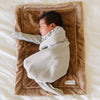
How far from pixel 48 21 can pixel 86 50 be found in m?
0.32

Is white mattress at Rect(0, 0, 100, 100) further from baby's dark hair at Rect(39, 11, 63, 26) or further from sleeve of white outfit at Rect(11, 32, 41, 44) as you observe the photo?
baby's dark hair at Rect(39, 11, 63, 26)

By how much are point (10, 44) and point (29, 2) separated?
323mm

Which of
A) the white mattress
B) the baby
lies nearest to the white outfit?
the baby

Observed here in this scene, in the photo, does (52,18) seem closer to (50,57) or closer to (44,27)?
(44,27)

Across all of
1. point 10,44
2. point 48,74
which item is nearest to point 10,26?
point 10,44

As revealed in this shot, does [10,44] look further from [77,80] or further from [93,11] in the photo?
[93,11]

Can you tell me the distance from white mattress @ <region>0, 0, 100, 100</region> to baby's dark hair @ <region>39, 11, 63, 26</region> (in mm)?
161

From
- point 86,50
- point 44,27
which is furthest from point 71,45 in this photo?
point 44,27

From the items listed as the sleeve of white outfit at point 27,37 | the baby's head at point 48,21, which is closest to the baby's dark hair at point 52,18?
the baby's head at point 48,21

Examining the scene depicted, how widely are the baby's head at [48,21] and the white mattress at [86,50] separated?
17 centimetres

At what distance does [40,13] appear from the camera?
1.08 m

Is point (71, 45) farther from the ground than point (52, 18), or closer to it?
closer to it

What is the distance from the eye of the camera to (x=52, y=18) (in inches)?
39.3

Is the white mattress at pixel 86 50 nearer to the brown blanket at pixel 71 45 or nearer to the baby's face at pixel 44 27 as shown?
the brown blanket at pixel 71 45
